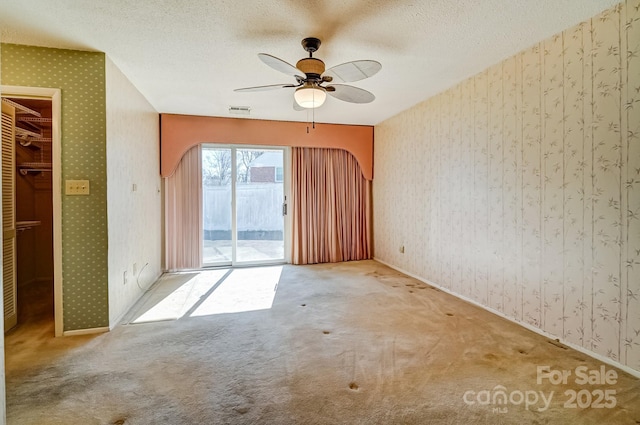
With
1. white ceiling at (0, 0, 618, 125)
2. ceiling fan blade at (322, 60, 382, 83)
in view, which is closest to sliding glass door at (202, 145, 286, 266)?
white ceiling at (0, 0, 618, 125)

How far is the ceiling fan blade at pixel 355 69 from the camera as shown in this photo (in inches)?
83.4

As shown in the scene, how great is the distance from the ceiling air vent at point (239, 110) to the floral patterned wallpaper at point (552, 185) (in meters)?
2.53

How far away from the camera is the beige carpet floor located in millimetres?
1660

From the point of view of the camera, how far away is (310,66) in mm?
2305

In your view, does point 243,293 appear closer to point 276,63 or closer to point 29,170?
point 276,63

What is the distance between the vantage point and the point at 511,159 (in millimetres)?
2811

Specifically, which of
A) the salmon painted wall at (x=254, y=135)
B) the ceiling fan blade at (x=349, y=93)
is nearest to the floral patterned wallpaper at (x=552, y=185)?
the ceiling fan blade at (x=349, y=93)

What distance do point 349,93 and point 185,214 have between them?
11.1 ft

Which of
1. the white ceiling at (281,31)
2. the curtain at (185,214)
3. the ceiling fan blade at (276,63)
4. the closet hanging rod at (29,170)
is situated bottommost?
the curtain at (185,214)

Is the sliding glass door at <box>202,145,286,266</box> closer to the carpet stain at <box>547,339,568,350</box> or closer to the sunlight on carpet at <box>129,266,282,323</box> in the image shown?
the sunlight on carpet at <box>129,266,282,323</box>

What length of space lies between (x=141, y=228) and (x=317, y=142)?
116 inches

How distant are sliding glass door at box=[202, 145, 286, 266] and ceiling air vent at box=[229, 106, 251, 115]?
0.71 metres

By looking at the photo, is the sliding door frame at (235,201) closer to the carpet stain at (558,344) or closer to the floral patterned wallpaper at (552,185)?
the floral patterned wallpaper at (552,185)

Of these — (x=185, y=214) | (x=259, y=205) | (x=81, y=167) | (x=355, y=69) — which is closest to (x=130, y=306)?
(x=81, y=167)
